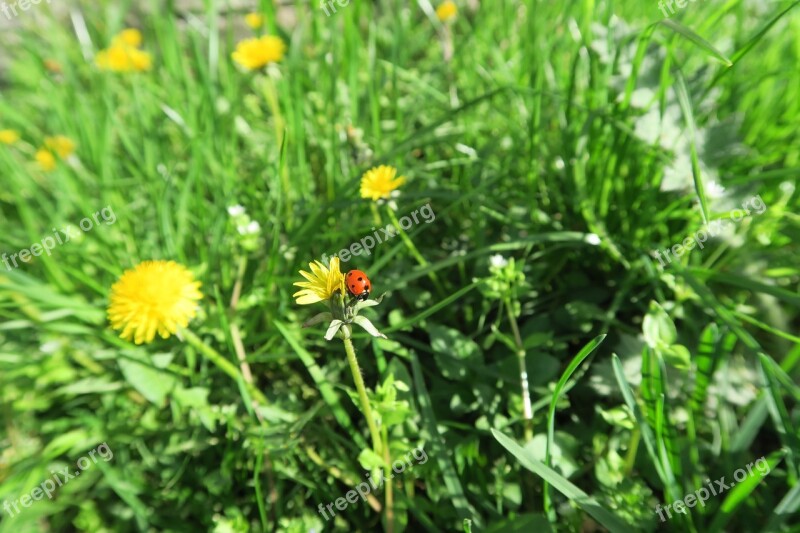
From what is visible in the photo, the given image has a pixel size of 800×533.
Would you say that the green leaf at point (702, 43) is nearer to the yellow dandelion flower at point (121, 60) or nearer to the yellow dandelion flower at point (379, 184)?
the yellow dandelion flower at point (379, 184)

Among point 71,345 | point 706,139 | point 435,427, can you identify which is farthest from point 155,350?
point 706,139

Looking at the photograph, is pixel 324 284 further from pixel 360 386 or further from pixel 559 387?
pixel 559 387

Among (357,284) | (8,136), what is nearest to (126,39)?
(8,136)

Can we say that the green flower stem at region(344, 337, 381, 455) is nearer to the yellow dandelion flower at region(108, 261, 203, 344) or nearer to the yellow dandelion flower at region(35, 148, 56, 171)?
the yellow dandelion flower at region(108, 261, 203, 344)

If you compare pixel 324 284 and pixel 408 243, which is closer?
pixel 324 284

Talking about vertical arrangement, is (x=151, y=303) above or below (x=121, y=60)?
below

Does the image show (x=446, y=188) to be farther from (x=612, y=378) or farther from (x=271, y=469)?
(x=271, y=469)
